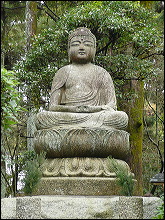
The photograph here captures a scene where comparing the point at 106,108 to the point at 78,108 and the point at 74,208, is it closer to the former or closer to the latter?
the point at 78,108

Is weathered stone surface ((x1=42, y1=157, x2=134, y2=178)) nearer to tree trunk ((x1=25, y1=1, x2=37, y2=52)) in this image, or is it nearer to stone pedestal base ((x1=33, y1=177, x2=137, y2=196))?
stone pedestal base ((x1=33, y1=177, x2=137, y2=196))

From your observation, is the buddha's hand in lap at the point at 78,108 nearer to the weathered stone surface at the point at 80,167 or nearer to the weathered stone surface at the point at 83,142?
the weathered stone surface at the point at 83,142

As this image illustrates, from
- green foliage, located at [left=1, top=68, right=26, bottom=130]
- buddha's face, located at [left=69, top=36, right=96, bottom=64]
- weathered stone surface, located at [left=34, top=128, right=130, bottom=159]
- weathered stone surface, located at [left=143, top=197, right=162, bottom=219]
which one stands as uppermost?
buddha's face, located at [left=69, top=36, right=96, bottom=64]

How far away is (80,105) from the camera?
7652 millimetres

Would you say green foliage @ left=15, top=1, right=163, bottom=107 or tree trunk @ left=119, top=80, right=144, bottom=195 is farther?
tree trunk @ left=119, top=80, right=144, bottom=195

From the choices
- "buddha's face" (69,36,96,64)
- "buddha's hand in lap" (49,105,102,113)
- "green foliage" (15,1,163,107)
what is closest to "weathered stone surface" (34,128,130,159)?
"buddha's hand in lap" (49,105,102,113)

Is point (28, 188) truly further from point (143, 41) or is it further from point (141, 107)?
point (141, 107)

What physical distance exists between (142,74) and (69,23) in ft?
7.18

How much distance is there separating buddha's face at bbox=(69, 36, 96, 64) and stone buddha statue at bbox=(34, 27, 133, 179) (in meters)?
0.44

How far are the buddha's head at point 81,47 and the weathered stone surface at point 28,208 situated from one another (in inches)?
171

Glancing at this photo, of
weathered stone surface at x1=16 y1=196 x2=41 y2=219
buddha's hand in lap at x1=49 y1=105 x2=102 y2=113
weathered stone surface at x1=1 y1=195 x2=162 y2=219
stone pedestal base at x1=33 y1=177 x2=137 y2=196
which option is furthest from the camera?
buddha's hand in lap at x1=49 y1=105 x2=102 y2=113

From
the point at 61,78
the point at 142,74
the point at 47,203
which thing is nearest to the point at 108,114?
the point at 61,78

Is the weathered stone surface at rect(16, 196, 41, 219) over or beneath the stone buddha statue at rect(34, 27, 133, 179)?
beneath

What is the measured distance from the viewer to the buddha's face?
8.48 metres
